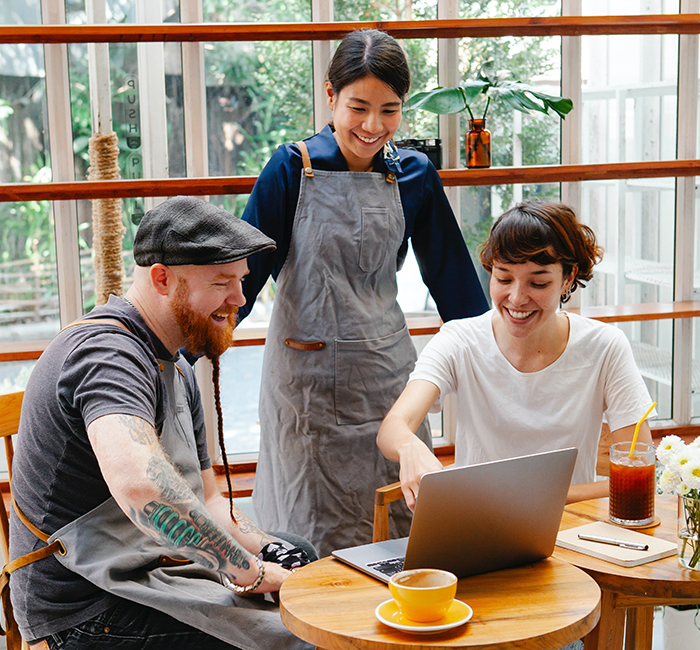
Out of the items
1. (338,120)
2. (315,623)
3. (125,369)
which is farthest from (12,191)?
(315,623)

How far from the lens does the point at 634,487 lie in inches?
60.4

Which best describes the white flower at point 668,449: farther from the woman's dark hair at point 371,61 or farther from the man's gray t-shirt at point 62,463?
the woman's dark hair at point 371,61

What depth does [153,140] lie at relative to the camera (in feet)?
9.66

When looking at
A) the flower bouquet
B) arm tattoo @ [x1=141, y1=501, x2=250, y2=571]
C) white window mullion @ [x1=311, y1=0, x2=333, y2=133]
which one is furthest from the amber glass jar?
arm tattoo @ [x1=141, y1=501, x2=250, y2=571]

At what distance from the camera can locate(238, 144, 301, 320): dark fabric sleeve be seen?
2125mm

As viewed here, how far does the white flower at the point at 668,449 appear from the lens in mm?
1399

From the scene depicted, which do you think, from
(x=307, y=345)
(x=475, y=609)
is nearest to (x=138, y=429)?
(x=475, y=609)

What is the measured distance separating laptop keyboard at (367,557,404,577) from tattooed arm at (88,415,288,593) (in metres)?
0.24

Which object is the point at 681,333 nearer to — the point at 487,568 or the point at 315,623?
the point at 487,568

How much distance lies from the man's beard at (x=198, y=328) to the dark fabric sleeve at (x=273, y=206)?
58 cm

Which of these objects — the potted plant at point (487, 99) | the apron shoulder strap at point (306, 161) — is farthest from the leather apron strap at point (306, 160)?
the potted plant at point (487, 99)

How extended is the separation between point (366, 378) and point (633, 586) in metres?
0.99

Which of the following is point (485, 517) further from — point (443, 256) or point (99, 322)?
point (443, 256)

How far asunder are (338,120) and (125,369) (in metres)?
1.02
